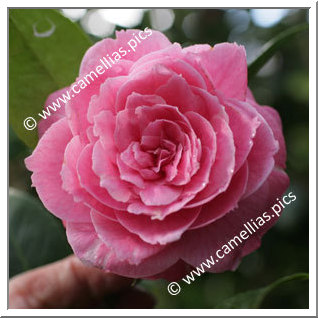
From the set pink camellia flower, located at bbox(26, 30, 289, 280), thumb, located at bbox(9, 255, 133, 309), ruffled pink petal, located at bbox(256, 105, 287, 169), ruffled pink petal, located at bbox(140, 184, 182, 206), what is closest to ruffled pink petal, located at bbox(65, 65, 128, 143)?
pink camellia flower, located at bbox(26, 30, 289, 280)

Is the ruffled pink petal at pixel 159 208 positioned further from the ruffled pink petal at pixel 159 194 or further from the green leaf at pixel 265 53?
the green leaf at pixel 265 53

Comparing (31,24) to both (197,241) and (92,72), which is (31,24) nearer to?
(92,72)

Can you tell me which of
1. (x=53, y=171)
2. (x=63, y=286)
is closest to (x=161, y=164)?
(x=53, y=171)

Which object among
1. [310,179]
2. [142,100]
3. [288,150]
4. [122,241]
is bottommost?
[288,150]

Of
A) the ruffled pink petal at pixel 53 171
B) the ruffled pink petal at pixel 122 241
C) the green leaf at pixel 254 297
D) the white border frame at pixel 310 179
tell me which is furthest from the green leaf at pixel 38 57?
the green leaf at pixel 254 297

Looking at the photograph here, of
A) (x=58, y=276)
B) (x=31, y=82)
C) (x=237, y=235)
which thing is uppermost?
(x=31, y=82)

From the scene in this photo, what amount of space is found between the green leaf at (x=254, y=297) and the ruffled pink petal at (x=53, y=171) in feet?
1.37

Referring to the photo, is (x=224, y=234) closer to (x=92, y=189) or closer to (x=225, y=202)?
(x=225, y=202)

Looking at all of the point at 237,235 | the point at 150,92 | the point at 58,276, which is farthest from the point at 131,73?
the point at 58,276

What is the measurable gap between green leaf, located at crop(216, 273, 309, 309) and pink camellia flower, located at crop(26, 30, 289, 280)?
25 centimetres

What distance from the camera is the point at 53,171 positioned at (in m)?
0.67

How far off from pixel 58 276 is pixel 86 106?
1.56 ft

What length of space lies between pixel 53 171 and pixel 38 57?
0.31 m

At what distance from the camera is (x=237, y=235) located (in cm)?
65
